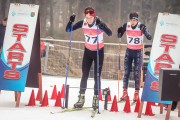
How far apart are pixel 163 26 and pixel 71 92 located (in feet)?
13.2

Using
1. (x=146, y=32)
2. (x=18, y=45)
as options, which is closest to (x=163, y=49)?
(x=146, y=32)

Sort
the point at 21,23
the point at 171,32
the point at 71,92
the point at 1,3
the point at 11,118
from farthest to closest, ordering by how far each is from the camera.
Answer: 1. the point at 1,3
2. the point at 71,92
3. the point at 21,23
4. the point at 171,32
5. the point at 11,118

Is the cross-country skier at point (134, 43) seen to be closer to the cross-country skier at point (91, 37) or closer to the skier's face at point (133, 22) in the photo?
the skier's face at point (133, 22)

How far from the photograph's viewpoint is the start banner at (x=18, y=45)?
288 inches

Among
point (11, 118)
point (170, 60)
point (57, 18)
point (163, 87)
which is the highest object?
point (57, 18)

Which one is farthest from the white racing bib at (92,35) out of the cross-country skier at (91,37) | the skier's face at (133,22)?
the skier's face at (133,22)

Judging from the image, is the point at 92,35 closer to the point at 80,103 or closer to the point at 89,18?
the point at 89,18

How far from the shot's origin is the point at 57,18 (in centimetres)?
2680

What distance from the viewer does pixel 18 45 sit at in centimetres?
732

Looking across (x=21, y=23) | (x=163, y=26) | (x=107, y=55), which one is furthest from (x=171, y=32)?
(x=107, y=55)

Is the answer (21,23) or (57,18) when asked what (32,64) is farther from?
(57,18)

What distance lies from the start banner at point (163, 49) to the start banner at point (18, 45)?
2312 mm

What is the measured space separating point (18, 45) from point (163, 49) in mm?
2715

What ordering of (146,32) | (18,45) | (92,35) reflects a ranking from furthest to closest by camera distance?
(146,32) < (18,45) < (92,35)
